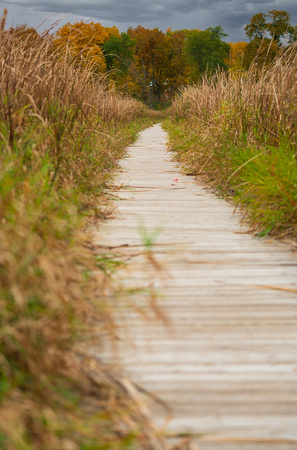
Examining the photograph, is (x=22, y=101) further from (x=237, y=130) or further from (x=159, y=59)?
(x=159, y=59)

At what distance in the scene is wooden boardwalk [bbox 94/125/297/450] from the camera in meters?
1.21

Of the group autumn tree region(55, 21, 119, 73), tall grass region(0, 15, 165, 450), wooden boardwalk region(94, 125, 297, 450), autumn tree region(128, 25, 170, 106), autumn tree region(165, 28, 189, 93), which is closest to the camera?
tall grass region(0, 15, 165, 450)

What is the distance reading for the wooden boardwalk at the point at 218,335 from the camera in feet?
3.98

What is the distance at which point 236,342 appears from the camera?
1.58m

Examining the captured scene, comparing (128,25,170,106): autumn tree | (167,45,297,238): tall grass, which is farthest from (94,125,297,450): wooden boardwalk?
(128,25,170,106): autumn tree

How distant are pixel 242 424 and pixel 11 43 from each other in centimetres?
349

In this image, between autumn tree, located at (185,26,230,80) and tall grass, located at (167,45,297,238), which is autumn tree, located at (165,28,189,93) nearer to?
autumn tree, located at (185,26,230,80)

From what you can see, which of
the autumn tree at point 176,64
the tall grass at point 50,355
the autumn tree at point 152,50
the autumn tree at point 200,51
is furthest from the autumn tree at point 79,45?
the autumn tree at point 176,64

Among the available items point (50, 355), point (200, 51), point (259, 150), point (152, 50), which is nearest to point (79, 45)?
point (259, 150)

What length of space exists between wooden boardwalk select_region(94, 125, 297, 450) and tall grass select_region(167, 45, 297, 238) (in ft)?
0.81

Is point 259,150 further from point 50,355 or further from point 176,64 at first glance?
point 176,64

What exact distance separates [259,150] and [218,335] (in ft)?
8.95

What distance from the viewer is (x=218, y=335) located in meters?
1.63

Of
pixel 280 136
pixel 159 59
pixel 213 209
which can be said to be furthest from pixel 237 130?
pixel 159 59
